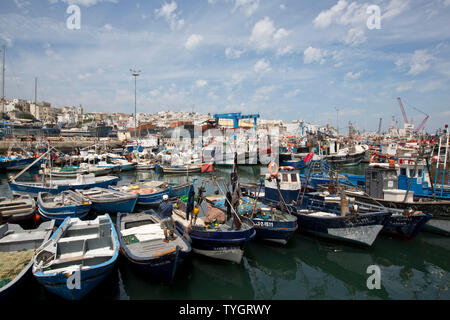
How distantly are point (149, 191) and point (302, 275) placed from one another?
543 inches

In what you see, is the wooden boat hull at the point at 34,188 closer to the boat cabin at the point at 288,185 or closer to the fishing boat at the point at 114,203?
the fishing boat at the point at 114,203

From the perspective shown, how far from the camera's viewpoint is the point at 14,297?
7941mm

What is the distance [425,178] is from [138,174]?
115ft

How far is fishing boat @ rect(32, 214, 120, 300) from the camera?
7.91 meters

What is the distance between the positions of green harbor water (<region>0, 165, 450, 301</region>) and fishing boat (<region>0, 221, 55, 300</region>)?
26.3 inches

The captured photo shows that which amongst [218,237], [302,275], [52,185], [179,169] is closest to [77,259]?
[218,237]

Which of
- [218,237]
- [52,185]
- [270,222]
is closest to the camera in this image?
[218,237]

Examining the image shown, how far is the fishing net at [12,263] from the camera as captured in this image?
7991 millimetres

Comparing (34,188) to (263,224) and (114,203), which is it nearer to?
(114,203)

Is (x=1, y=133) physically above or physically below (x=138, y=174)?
above

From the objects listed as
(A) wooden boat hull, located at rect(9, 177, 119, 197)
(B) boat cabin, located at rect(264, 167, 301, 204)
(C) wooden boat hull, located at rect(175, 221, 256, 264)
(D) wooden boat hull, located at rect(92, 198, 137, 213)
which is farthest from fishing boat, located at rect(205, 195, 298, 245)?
(A) wooden boat hull, located at rect(9, 177, 119, 197)

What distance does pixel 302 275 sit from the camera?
11.1 meters
